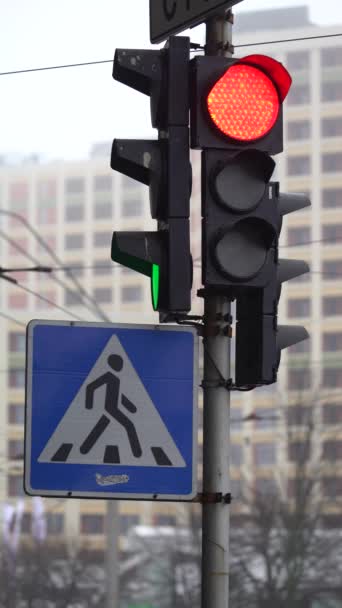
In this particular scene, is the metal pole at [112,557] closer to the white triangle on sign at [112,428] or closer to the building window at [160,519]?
the white triangle on sign at [112,428]

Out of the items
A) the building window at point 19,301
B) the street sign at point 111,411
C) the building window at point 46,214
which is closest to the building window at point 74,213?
the building window at point 46,214

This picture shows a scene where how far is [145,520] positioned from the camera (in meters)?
101

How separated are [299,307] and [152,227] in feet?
43.7

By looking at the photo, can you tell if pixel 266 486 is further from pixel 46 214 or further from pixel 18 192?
pixel 18 192

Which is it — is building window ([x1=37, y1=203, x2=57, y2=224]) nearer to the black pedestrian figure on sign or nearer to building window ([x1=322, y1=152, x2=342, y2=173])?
building window ([x1=322, y1=152, x2=342, y2=173])

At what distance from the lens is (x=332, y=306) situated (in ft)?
338

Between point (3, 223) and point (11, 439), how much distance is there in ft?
72.0

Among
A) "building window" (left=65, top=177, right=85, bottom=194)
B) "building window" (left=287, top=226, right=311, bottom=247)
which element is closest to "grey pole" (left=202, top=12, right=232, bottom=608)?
"building window" (left=287, top=226, right=311, bottom=247)

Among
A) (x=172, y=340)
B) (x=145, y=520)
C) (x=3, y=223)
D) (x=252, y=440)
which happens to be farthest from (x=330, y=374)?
(x=172, y=340)

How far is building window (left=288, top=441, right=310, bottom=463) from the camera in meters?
49.2

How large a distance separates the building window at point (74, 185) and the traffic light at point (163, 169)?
113 metres

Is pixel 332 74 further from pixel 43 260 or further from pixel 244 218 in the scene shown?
pixel 244 218

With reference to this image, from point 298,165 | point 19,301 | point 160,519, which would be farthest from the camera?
point 19,301

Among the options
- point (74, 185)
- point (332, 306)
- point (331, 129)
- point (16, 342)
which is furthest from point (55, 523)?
point (331, 129)
